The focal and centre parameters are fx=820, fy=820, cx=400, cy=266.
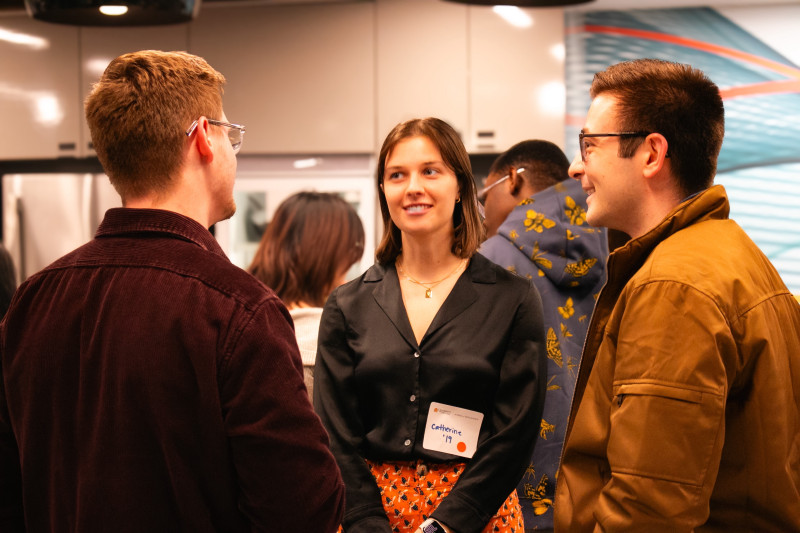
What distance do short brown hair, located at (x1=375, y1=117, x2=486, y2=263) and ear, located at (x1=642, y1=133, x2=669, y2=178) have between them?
51 cm

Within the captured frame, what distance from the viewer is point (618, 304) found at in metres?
1.20

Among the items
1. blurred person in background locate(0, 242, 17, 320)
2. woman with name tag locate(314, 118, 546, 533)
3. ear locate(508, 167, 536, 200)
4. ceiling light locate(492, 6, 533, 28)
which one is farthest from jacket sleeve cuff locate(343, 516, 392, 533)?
ceiling light locate(492, 6, 533, 28)

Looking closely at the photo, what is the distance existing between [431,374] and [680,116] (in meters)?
0.68

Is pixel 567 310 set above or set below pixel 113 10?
below

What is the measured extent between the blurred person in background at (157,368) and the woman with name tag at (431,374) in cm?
50

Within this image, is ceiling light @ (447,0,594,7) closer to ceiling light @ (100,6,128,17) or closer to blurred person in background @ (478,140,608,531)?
blurred person in background @ (478,140,608,531)

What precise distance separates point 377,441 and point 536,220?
0.73 meters

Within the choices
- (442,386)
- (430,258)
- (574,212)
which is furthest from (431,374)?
(574,212)

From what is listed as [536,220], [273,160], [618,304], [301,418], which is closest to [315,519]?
[301,418]

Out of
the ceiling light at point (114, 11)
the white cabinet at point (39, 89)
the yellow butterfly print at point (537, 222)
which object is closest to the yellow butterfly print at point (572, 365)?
the yellow butterfly print at point (537, 222)

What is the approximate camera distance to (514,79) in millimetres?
4098

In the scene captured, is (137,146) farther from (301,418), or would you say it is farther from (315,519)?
(315,519)

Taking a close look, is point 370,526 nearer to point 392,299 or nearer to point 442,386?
point 442,386

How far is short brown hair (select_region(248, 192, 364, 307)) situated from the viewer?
2164 millimetres
